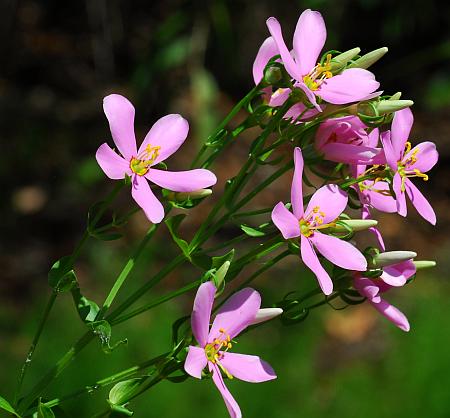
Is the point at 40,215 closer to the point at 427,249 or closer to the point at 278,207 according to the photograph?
the point at 427,249

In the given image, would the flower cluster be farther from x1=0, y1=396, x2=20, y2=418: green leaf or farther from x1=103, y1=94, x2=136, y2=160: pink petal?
x1=0, y1=396, x2=20, y2=418: green leaf

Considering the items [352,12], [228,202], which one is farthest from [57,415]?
[352,12]

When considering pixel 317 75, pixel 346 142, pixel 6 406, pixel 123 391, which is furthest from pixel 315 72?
pixel 6 406

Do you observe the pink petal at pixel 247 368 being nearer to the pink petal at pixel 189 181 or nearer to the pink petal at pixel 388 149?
the pink petal at pixel 189 181

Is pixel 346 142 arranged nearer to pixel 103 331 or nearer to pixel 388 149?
pixel 388 149

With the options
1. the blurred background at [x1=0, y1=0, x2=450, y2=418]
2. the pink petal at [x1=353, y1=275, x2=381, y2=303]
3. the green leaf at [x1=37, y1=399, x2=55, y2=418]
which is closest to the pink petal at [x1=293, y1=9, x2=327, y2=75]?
the pink petal at [x1=353, y1=275, x2=381, y2=303]

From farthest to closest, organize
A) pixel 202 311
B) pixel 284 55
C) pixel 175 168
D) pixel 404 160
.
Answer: pixel 175 168 → pixel 404 160 → pixel 284 55 → pixel 202 311
